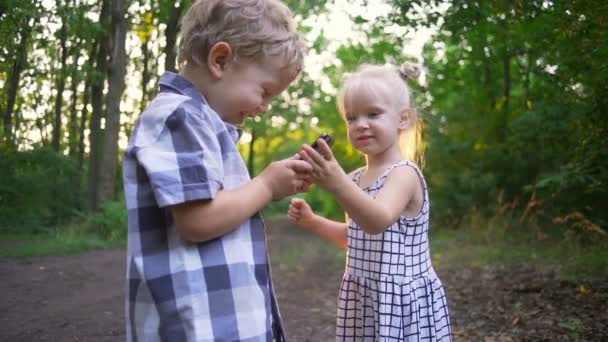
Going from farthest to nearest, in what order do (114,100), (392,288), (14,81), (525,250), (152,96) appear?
(525,250) → (152,96) → (114,100) → (14,81) → (392,288)

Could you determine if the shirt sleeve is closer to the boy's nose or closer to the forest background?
the boy's nose

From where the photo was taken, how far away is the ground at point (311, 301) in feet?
8.73

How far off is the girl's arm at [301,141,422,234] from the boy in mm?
95

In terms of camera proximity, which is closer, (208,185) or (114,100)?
(208,185)

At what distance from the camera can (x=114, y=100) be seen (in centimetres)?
376

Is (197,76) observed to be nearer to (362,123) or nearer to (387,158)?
(362,123)

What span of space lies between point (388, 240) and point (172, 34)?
279 cm

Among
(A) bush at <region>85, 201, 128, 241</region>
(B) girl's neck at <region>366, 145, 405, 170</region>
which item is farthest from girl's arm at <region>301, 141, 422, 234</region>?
(A) bush at <region>85, 201, 128, 241</region>

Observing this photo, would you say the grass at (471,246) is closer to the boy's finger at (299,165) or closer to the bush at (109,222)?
the bush at (109,222)

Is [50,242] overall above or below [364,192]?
below

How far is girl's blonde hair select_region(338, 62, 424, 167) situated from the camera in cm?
213

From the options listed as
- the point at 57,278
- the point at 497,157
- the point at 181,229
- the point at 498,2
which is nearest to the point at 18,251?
the point at 57,278

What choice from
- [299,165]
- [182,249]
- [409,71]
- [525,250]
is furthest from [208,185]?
[525,250]

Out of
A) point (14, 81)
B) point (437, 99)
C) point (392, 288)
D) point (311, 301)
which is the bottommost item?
point (311, 301)
